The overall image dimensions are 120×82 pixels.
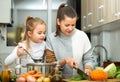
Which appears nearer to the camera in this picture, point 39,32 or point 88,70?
point 88,70

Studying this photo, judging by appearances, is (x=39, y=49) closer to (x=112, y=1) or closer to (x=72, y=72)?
(x=72, y=72)

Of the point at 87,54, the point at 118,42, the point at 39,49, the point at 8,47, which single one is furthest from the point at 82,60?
the point at 8,47

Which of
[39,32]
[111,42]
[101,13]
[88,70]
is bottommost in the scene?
[88,70]

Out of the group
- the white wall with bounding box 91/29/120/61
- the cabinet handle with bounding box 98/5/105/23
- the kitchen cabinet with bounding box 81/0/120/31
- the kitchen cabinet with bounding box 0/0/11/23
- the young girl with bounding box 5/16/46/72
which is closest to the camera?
the young girl with bounding box 5/16/46/72

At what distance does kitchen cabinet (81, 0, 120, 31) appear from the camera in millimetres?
2758

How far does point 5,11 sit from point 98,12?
1317 millimetres

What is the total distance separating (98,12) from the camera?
3387 millimetres

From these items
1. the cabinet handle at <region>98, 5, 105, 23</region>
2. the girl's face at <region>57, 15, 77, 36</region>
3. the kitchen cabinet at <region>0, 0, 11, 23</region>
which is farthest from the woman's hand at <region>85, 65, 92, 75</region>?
the kitchen cabinet at <region>0, 0, 11, 23</region>

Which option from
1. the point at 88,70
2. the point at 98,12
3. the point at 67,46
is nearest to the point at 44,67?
the point at 88,70

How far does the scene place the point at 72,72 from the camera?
1.90 meters

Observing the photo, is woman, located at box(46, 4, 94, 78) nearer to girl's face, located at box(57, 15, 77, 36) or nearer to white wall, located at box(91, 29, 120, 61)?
girl's face, located at box(57, 15, 77, 36)

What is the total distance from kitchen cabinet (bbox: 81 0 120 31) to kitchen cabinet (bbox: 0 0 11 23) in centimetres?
113

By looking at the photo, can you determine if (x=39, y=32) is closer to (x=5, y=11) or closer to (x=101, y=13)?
(x=101, y=13)

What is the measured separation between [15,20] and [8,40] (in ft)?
1.07
